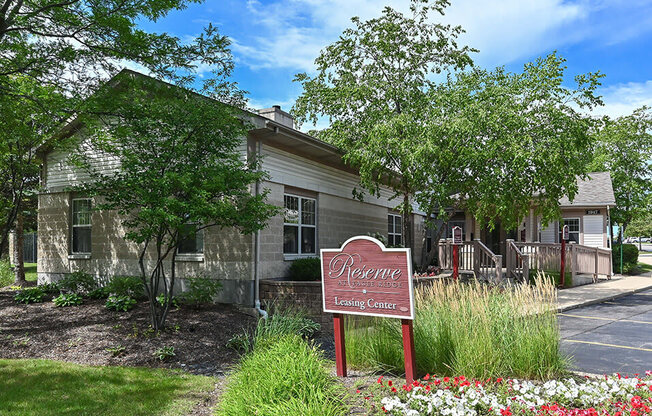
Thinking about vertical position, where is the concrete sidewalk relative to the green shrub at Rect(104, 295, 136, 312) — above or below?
below

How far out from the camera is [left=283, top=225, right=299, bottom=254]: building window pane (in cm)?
1262

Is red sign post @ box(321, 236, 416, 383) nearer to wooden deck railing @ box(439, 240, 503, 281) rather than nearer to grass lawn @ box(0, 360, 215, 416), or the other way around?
grass lawn @ box(0, 360, 215, 416)

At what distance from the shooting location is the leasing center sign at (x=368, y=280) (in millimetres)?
5312

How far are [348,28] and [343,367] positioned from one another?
11753mm

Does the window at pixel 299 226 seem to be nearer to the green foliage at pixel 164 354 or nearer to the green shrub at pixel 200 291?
the green shrub at pixel 200 291

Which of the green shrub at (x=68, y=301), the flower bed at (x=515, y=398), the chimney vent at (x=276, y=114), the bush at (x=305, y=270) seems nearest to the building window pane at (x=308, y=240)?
the bush at (x=305, y=270)

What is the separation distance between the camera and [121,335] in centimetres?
865

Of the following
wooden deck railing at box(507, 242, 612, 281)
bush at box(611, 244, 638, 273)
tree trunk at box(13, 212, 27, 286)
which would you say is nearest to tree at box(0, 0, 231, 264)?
tree trunk at box(13, 212, 27, 286)

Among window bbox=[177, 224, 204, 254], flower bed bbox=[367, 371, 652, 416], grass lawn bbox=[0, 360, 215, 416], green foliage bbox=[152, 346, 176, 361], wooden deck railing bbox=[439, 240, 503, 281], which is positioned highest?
window bbox=[177, 224, 204, 254]

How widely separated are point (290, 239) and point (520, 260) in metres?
8.68

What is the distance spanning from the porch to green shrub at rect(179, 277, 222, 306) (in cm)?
825

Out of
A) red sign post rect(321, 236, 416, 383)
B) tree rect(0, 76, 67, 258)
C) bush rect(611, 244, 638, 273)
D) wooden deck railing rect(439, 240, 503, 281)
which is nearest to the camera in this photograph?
red sign post rect(321, 236, 416, 383)

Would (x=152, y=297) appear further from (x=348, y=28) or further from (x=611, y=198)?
(x=611, y=198)

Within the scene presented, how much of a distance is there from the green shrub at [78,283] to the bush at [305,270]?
Result: 18.2 ft
